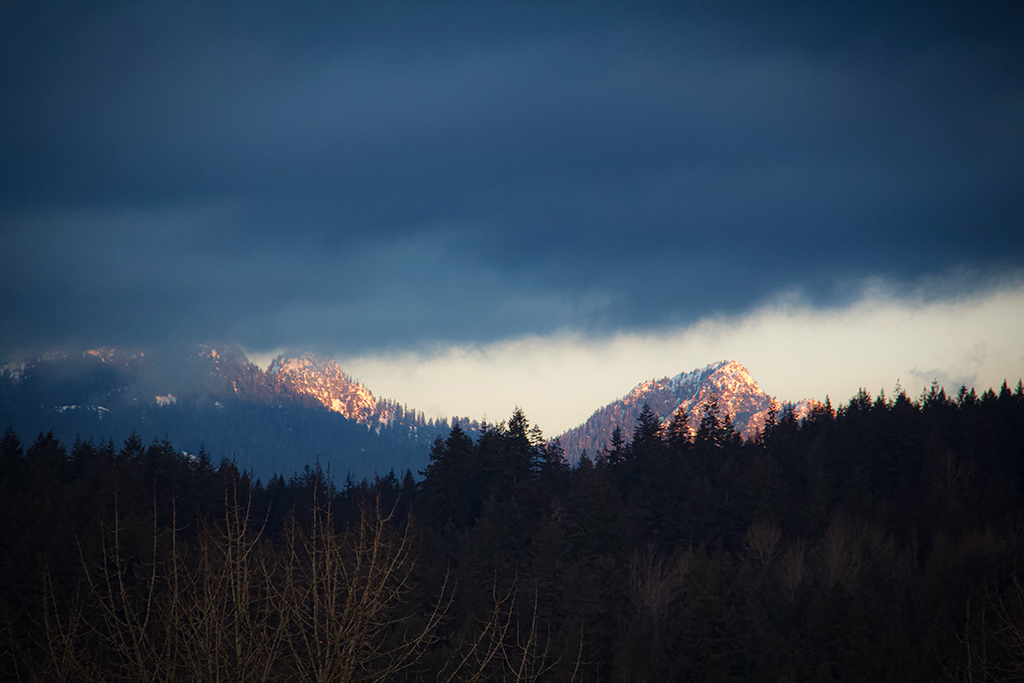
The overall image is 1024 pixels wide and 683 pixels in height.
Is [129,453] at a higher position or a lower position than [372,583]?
higher

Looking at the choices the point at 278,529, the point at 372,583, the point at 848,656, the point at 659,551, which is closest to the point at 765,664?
the point at 848,656

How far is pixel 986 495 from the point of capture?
79750mm

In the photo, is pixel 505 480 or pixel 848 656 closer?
pixel 848 656

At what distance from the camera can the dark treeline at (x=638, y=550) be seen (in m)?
37.3

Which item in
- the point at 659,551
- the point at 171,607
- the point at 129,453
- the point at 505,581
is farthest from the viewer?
the point at 129,453

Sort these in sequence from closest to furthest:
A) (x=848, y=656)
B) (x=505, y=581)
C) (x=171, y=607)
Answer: (x=171, y=607)
(x=848, y=656)
(x=505, y=581)

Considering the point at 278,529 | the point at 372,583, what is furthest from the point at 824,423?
the point at 372,583

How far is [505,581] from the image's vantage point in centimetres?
6538

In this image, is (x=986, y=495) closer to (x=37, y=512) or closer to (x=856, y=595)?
(x=856, y=595)

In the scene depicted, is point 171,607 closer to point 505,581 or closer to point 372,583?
point 372,583

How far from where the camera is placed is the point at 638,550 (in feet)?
259

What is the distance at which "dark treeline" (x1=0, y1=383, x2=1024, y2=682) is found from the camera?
1470 inches

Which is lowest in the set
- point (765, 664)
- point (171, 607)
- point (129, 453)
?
point (765, 664)

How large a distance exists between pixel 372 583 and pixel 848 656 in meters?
49.2
